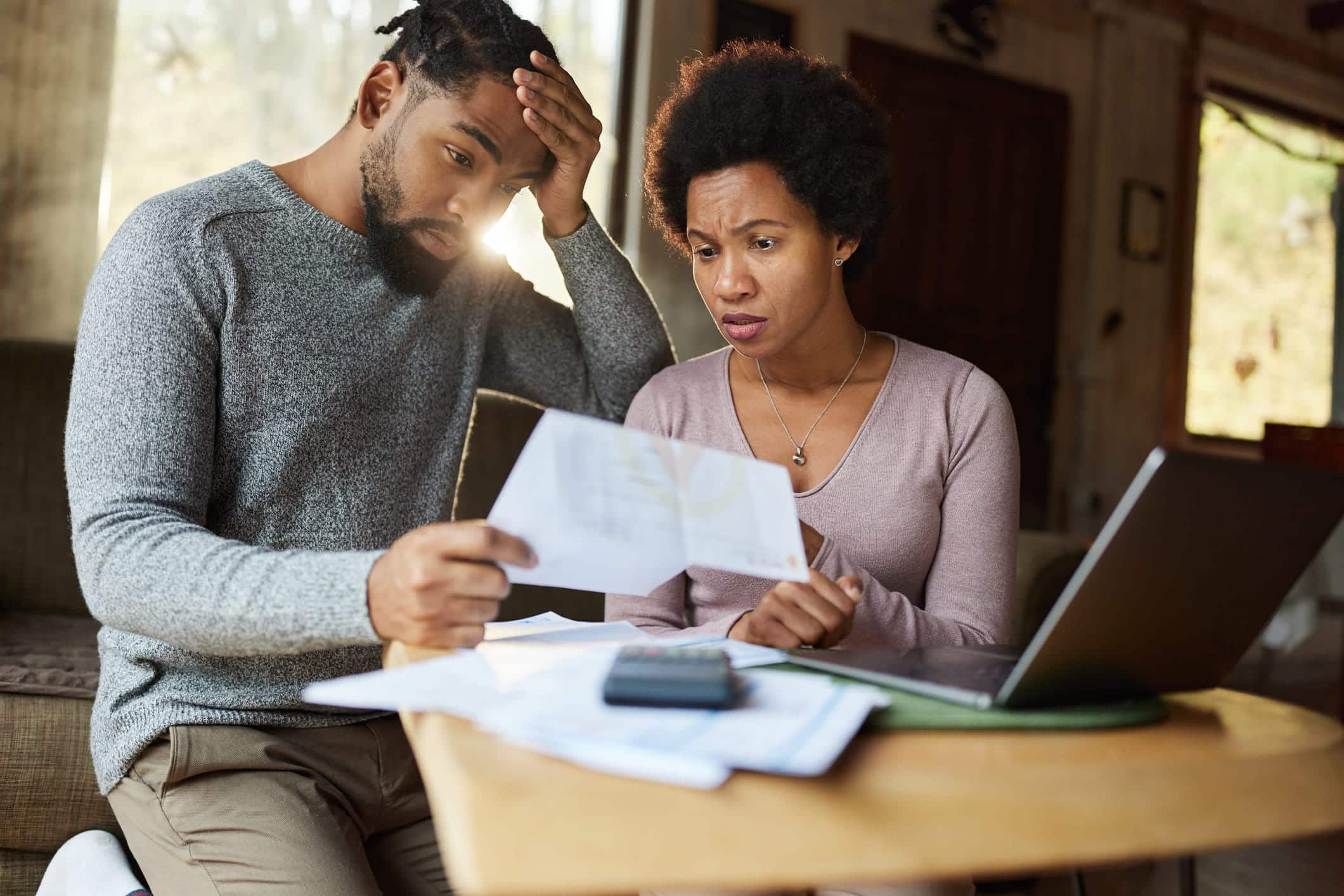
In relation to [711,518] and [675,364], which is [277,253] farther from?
[711,518]

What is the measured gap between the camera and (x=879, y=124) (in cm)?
150

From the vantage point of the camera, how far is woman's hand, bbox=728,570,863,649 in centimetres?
90

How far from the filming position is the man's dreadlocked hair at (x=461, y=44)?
1.24 metres

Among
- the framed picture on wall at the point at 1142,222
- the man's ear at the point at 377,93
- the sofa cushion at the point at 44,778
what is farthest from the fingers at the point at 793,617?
the framed picture on wall at the point at 1142,222

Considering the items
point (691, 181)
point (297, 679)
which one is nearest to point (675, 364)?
point (691, 181)

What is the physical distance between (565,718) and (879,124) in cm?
119

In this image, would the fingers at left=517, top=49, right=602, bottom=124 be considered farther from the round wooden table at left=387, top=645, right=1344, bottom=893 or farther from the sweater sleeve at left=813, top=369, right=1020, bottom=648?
the round wooden table at left=387, top=645, right=1344, bottom=893

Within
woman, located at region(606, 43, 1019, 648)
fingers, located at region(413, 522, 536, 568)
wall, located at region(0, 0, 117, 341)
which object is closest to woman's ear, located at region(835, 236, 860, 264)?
woman, located at region(606, 43, 1019, 648)

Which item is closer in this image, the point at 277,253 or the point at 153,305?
the point at 153,305

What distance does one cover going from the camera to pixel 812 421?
1.42 meters

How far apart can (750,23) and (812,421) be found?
3249 mm

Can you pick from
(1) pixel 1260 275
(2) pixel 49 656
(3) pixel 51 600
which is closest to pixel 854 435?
(2) pixel 49 656

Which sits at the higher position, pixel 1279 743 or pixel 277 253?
pixel 277 253

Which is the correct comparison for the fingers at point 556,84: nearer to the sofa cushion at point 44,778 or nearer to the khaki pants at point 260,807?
the khaki pants at point 260,807
